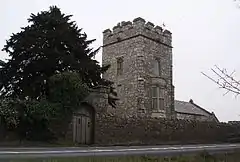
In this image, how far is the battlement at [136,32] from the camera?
38.5 metres

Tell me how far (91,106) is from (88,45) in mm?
6835

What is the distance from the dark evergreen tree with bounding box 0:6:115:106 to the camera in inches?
1027

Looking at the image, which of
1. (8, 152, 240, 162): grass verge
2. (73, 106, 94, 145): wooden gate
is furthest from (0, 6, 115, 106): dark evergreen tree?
(8, 152, 240, 162): grass verge

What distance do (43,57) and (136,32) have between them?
14.3 metres

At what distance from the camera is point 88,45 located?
99.5 ft

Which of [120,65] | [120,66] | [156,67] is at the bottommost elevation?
[156,67]

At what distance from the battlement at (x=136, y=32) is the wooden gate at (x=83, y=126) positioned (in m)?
15.4

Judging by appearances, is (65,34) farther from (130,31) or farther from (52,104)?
(130,31)

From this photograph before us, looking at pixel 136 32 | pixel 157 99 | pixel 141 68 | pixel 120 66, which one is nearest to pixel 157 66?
pixel 141 68

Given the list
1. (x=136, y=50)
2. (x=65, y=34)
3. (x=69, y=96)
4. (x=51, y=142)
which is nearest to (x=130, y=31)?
(x=136, y=50)

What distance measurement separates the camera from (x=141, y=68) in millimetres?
37500

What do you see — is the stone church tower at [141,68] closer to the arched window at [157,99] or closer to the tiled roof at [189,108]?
the arched window at [157,99]

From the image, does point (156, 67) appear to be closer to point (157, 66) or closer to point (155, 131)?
point (157, 66)

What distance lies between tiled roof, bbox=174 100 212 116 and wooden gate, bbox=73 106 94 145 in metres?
25.3
